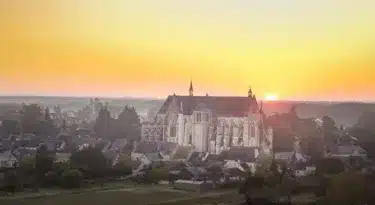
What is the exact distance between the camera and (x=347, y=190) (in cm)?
691

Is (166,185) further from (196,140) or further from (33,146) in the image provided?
(33,146)

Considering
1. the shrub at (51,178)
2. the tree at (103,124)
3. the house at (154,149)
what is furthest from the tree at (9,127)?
the house at (154,149)

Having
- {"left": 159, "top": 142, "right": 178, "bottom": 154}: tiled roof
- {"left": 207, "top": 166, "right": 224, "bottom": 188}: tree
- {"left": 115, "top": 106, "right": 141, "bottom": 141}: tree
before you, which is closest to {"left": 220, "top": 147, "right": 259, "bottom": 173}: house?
{"left": 207, "top": 166, "right": 224, "bottom": 188}: tree

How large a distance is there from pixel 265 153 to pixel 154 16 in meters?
1.89

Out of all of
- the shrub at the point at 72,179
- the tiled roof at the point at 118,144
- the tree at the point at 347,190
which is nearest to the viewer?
the tree at the point at 347,190

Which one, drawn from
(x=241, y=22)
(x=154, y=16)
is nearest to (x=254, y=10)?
(x=241, y=22)

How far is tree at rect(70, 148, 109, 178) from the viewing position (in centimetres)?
729

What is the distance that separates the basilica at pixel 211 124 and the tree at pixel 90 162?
21.4 inches

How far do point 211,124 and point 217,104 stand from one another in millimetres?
227

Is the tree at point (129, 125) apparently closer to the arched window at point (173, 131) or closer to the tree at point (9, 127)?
the arched window at point (173, 131)

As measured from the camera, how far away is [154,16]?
746 centimetres

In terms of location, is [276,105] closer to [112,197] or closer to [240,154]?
[240,154]

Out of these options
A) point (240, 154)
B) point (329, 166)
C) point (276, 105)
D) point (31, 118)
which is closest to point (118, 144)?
point (31, 118)

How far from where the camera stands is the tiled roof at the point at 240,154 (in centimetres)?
732
